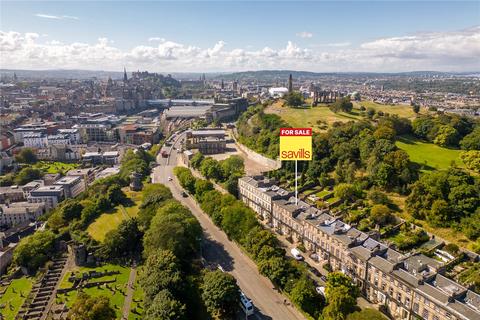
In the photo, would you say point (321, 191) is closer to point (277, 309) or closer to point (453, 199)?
point (453, 199)

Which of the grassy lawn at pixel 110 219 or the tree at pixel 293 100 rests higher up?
the tree at pixel 293 100

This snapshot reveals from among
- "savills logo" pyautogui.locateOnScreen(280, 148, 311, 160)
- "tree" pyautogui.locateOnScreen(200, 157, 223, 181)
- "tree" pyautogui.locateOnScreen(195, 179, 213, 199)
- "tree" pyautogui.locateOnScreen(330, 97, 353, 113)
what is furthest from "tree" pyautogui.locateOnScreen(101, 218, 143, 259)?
"tree" pyautogui.locateOnScreen(330, 97, 353, 113)

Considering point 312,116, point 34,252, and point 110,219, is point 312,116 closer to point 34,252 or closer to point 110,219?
point 110,219

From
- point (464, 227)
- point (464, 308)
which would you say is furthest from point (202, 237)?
point (464, 227)

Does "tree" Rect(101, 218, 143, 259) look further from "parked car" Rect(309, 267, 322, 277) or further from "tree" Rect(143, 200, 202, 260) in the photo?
"parked car" Rect(309, 267, 322, 277)

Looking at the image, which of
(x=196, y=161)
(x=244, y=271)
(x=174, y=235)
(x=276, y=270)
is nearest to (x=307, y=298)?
(x=276, y=270)

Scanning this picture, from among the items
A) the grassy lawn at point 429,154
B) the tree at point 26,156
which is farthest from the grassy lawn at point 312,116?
the tree at point 26,156

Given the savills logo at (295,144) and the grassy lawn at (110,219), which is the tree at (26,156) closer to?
the grassy lawn at (110,219)
